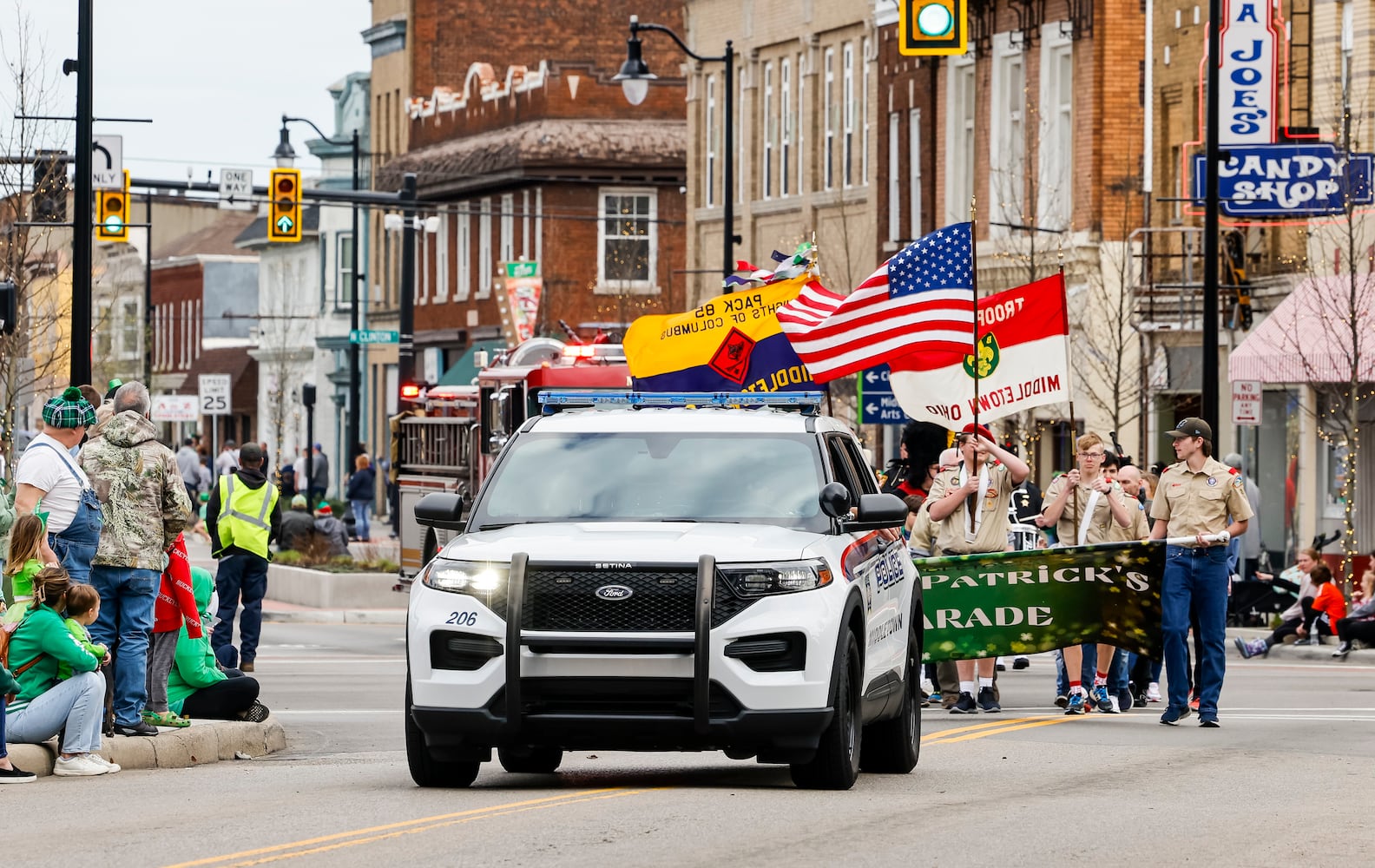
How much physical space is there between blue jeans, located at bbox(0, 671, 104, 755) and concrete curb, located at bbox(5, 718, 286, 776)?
0.33 ft

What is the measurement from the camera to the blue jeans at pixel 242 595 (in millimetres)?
22375

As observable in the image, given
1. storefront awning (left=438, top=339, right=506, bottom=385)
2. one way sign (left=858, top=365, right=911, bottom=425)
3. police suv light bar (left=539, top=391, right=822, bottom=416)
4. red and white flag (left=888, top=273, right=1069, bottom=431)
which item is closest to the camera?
police suv light bar (left=539, top=391, right=822, bottom=416)

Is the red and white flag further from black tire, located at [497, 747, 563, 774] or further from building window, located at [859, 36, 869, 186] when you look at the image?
building window, located at [859, 36, 869, 186]

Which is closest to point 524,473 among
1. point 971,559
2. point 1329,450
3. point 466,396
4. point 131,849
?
point 131,849

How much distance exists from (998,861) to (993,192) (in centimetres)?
3570

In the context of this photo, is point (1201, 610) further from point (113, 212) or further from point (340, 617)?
point (113, 212)

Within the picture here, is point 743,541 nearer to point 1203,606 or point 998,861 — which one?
point 998,861

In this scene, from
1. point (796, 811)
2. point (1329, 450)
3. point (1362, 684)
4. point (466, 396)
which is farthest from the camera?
point (1329, 450)

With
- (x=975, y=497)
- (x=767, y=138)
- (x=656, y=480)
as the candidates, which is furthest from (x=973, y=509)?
(x=767, y=138)

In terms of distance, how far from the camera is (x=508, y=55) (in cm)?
7519

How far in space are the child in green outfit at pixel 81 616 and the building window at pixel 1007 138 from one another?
102 ft

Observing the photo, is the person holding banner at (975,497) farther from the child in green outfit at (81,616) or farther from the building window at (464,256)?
the building window at (464,256)

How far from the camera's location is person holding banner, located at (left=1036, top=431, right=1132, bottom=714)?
19.0 m

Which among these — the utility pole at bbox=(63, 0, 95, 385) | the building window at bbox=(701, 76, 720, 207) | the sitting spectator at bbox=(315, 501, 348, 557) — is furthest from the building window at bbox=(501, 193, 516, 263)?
the utility pole at bbox=(63, 0, 95, 385)
